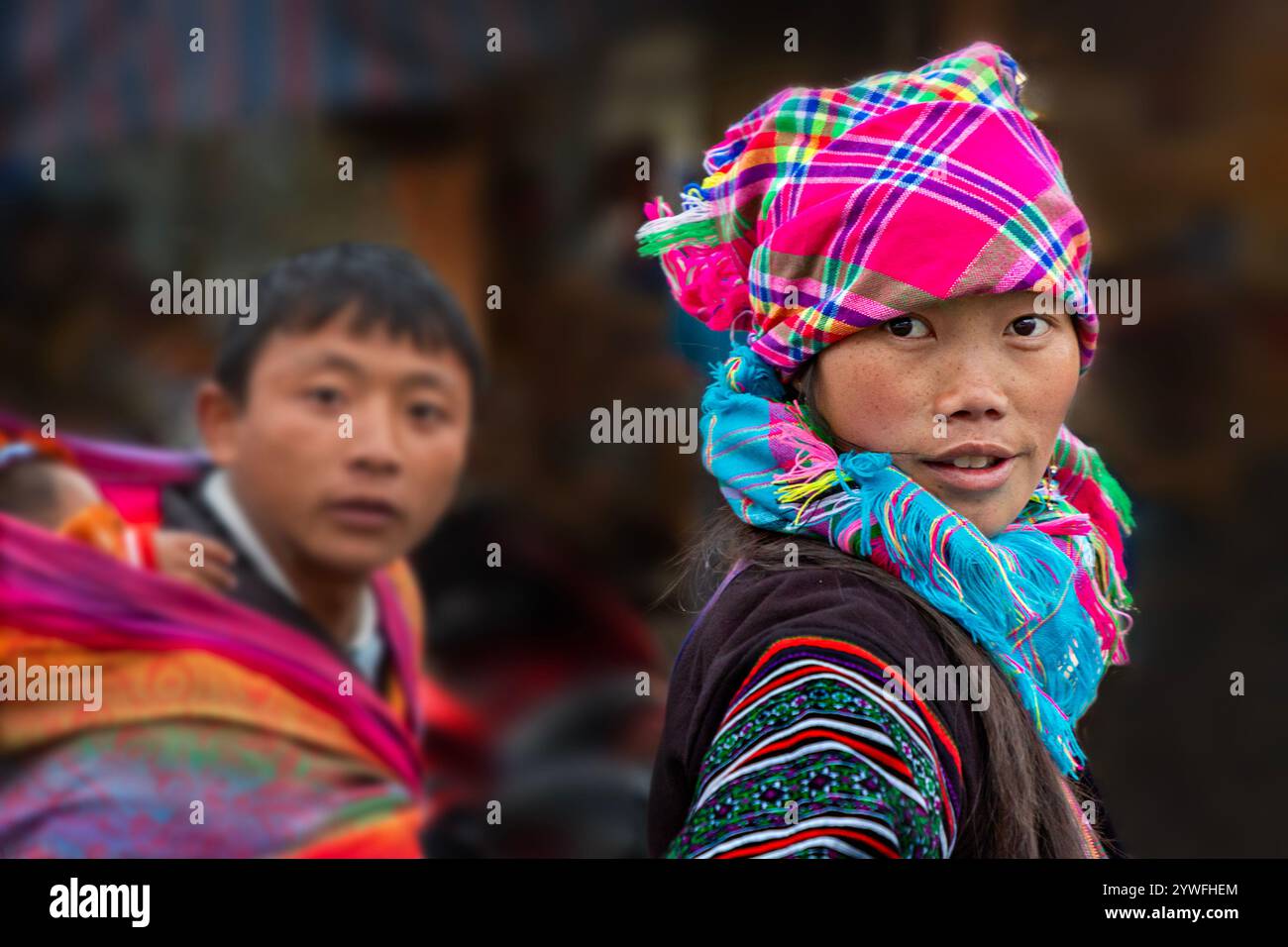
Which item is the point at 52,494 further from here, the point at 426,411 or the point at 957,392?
the point at 957,392

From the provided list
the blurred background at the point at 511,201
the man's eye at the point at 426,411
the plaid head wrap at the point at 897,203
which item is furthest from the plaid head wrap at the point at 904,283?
the man's eye at the point at 426,411

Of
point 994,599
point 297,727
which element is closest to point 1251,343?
point 994,599

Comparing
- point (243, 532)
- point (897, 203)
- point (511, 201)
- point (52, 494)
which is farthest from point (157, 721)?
point (897, 203)

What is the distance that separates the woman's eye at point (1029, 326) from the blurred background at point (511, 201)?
1.75 meters

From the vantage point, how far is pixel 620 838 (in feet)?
11.4

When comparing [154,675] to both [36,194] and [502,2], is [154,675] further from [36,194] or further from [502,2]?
[502,2]

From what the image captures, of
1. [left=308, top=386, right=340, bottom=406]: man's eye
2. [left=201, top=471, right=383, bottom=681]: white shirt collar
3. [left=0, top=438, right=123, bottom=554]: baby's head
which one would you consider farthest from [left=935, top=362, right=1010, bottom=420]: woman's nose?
[left=0, top=438, right=123, bottom=554]: baby's head

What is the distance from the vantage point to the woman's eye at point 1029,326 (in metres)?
1.56

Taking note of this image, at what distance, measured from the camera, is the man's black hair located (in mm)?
3365

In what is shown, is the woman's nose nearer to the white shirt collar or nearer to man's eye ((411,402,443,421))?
man's eye ((411,402,443,421))

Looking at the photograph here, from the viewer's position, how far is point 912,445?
154 cm

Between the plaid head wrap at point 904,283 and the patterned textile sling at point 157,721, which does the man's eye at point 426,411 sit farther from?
the plaid head wrap at point 904,283

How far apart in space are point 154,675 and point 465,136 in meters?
1.61

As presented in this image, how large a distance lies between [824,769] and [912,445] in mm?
473
